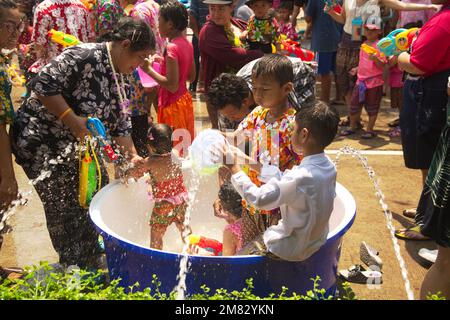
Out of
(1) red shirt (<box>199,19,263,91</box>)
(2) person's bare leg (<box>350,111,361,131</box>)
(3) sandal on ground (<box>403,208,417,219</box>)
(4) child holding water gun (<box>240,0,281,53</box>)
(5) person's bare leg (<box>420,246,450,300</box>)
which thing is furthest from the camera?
(2) person's bare leg (<box>350,111,361,131</box>)

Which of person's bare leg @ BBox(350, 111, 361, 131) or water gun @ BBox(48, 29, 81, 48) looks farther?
person's bare leg @ BBox(350, 111, 361, 131)

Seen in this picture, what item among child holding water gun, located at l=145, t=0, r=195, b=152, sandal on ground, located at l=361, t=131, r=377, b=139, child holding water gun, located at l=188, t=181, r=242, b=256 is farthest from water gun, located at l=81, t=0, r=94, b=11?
sandal on ground, located at l=361, t=131, r=377, b=139

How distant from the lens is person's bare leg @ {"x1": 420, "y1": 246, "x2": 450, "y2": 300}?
294cm

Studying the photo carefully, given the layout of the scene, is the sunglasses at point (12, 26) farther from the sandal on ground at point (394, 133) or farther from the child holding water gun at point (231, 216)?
the sandal on ground at point (394, 133)

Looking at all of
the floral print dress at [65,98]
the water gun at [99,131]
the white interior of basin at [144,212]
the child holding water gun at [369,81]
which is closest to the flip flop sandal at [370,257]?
the white interior of basin at [144,212]

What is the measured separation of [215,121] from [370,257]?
7.24 feet

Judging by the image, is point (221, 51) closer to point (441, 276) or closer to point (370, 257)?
point (370, 257)

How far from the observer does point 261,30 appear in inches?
207

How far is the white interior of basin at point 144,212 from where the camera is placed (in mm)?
3176

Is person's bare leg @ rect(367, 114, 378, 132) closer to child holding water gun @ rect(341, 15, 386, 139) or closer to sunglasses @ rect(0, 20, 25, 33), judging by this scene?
child holding water gun @ rect(341, 15, 386, 139)

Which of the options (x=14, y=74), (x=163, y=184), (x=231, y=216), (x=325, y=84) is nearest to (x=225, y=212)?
(x=231, y=216)

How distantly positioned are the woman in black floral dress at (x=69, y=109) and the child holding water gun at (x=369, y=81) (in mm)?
3730

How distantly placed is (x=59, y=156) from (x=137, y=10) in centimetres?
226
